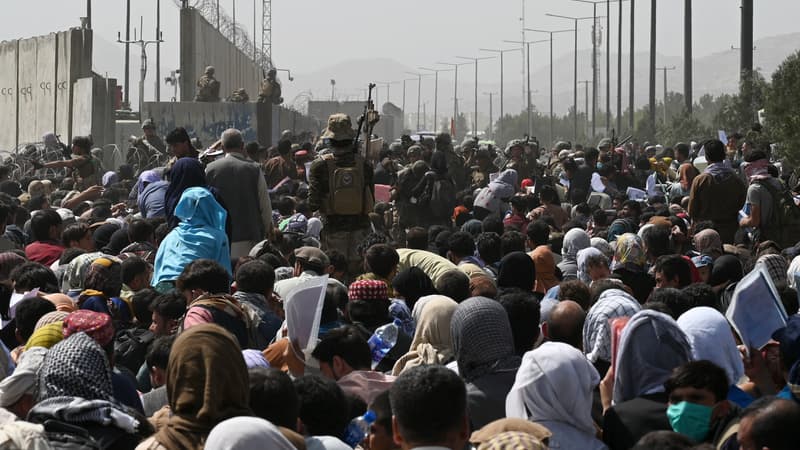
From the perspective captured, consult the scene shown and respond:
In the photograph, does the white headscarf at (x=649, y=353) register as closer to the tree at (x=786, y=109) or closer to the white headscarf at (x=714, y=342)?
the white headscarf at (x=714, y=342)

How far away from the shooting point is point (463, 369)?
647 cm

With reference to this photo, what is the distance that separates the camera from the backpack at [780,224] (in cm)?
1318

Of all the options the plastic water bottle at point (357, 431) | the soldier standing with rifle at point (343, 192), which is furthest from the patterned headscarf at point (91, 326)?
the soldier standing with rifle at point (343, 192)

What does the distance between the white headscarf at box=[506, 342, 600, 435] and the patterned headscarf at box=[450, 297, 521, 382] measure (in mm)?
650

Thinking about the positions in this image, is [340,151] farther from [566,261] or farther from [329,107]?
[329,107]

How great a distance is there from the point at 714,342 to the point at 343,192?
5883 millimetres

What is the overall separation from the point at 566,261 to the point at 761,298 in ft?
14.7

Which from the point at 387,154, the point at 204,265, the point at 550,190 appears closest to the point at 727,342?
the point at 204,265

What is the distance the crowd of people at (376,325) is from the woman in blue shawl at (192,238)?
0.05 feet

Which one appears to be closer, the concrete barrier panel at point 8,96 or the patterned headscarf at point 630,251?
the patterned headscarf at point 630,251

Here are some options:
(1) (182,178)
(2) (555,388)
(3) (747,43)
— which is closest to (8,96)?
(3) (747,43)

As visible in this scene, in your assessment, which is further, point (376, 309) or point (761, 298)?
point (376, 309)

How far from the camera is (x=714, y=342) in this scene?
6512 mm

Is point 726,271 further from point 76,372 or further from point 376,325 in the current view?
point 76,372
